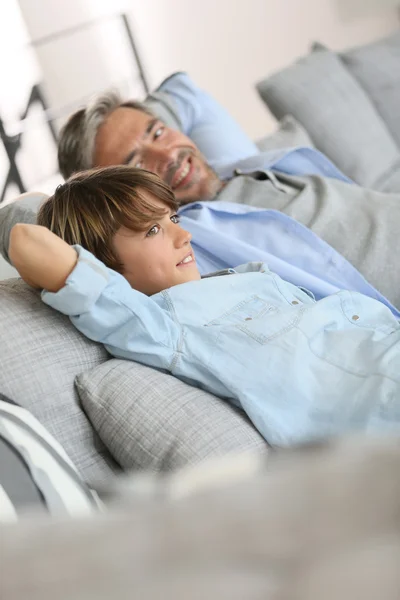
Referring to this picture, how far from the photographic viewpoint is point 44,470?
2.41 feet

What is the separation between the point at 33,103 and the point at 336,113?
222 cm

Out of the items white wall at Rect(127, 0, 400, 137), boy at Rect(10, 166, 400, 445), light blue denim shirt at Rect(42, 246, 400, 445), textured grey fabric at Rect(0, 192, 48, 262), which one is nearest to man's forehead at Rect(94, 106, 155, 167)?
textured grey fabric at Rect(0, 192, 48, 262)

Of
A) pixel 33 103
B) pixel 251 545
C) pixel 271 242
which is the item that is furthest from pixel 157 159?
pixel 33 103

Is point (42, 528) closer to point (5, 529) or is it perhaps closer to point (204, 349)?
point (5, 529)

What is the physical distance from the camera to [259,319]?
3.70 feet

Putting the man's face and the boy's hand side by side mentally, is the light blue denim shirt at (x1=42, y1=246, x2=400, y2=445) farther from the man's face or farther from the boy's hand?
the man's face

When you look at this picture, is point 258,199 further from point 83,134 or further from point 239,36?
point 239,36

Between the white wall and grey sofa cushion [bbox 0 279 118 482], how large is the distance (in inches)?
155

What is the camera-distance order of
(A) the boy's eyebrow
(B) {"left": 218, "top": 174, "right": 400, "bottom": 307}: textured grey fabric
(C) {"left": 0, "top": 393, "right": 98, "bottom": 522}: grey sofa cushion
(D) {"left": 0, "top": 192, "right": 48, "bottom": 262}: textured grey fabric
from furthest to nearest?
1. (A) the boy's eyebrow
2. (B) {"left": 218, "top": 174, "right": 400, "bottom": 307}: textured grey fabric
3. (D) {"left": 0, "top": 192, "right": 48, "bottom": 262}: textured grey fabric
4. (C) {"left": 0, "top": 393, "right": 98, "bottom": 522}: grey sofa cushion

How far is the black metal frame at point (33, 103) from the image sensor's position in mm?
3732

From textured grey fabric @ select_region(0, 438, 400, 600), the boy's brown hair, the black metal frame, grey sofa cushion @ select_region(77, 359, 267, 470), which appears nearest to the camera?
textured grey fabric @ select_region(0, 438, 400, 600)

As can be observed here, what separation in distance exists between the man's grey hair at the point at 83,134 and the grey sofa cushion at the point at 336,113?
0.87 metres

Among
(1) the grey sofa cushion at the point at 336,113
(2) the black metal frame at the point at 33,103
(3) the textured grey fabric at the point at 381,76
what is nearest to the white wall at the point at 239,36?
(2) the black metal frame at the point at 33,103

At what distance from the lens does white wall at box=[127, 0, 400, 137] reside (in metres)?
4.74
